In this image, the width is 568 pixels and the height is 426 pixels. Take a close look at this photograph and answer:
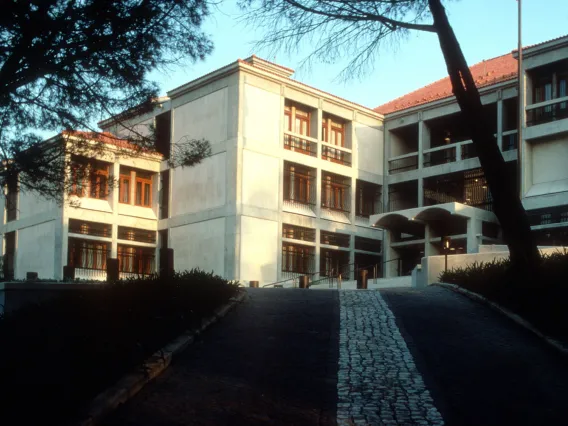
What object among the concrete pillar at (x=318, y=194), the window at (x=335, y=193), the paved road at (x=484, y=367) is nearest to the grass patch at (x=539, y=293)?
the paved road at (x=484, y=367)

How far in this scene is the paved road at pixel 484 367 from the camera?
813cm

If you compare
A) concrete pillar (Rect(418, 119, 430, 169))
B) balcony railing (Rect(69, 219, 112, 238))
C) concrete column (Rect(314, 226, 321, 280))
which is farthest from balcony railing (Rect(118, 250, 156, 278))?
concrete pillar (Rect(418, 119, 430, 169))

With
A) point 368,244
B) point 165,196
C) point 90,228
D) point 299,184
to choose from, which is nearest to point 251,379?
point 90,228

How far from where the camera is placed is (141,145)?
45.9ft

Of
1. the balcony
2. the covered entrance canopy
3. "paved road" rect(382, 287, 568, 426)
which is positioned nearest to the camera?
"paved road" rect(382, 287, 568, 426)

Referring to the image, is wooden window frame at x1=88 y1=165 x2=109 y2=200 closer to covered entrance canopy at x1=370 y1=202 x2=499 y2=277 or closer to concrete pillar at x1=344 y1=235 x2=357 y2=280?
covered entrance canopy at x1=370 y1=202 x2=499 y2=277

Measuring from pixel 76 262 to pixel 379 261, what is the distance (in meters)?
15.5

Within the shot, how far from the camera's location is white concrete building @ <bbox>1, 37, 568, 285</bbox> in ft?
115

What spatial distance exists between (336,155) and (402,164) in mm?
4215

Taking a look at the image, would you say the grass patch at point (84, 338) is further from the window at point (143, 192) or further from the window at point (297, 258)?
the window at point (143, 192)

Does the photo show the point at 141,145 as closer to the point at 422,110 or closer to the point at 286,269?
the point at 286,269

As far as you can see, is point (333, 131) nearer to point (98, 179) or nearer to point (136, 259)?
point (136, 259)

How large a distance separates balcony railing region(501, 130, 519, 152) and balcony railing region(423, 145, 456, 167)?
287 cm

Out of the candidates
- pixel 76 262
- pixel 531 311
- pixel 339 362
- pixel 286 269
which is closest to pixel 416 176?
pixel 286 269
